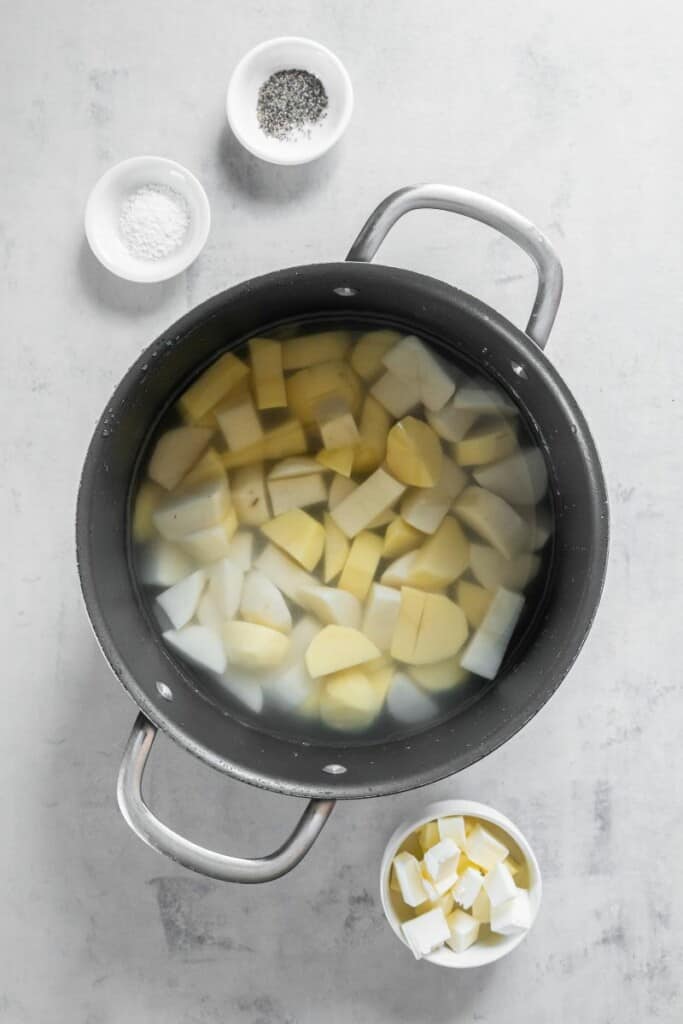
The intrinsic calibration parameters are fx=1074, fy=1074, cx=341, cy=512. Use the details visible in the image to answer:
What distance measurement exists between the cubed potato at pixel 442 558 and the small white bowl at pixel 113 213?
0.45 meters

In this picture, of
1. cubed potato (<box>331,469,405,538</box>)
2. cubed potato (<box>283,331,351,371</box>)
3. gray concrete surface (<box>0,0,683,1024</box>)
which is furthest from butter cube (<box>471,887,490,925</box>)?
cubed potato (<box>283,331,351,371</box>)

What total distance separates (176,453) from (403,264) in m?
0.37

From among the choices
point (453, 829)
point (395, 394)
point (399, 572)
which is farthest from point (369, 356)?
point (453, 829)

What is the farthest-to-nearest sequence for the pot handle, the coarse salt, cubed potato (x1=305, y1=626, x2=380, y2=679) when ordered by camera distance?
the coarse salt
cubed potato (x1=305, y1=626, x2=380, y2=679)
the pot handle

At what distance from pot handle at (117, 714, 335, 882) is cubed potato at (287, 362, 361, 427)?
0.41 metres

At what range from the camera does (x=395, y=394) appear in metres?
1.27

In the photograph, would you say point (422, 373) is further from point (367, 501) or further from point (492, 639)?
point (492, 639)

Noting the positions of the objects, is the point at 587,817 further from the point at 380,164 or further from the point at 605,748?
the point at 380,164

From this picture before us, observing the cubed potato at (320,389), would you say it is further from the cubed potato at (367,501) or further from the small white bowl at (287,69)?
the small white bowl at (287,69)

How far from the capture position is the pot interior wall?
1115 mm

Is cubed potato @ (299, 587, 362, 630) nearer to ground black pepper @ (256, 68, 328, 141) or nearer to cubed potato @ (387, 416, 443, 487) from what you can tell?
cubed potato @ (387, 416, 443, 487)

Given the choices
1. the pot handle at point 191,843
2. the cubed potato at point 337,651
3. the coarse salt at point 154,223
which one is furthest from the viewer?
the coarse salt at point 154,223

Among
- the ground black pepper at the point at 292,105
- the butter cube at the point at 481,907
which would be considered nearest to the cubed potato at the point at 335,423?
the ground black pepper at the point at 292,105

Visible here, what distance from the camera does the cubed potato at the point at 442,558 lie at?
124 cm
